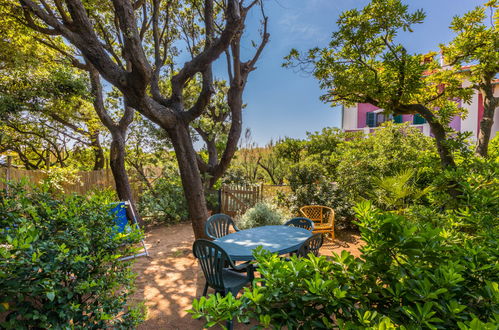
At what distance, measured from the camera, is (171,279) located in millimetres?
4012

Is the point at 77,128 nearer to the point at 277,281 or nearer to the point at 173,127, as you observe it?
the point at 173,127

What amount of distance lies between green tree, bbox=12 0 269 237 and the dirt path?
2.63 ft

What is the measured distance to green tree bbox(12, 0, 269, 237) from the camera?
3412mm

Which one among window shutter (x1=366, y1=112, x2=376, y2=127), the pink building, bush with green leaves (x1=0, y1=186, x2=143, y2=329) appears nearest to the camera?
bush with green leaves (x1=0, y1=186, x2=143, y2=329)

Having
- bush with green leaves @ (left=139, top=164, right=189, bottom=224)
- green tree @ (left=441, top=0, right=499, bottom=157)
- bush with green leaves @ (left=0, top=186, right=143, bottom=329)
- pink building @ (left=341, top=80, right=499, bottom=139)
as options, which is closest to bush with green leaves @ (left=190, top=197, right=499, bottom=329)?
bush with green leaves @ (left=0, top=186, right=143, bottom=329)

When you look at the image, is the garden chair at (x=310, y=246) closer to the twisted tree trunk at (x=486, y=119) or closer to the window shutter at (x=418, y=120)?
the twisted tree trunk at (x=486, y=119)

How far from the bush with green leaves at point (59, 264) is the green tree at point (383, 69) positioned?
3805 millimetres

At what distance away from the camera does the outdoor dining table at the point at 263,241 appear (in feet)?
9.78

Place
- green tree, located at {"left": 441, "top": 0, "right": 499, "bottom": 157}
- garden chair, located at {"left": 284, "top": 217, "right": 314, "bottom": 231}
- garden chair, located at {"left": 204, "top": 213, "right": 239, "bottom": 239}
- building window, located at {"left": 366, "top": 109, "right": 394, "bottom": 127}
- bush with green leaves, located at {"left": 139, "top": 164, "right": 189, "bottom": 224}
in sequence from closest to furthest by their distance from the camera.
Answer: green tree, located at {"left": 441, "top": 0, "right": 499, "bottom": 157} < garden chair, located at {"left": 204, "top": 213, "right": 239, "bottom": 239} < garden chair, located at {"left": 284, "top": 217, "right": 314, "bottom": 231} < bush with green leaves, located at {"left": 139, "top": 164, "right": 189, "bottom": 224} < building window, located at {"left": 366, "top": 109, "right": 394, "bottom": 127}

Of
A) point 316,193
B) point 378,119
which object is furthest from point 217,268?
point 378,119

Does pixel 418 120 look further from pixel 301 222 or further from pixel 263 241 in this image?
pixel 263 241

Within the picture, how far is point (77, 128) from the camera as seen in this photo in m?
7.11

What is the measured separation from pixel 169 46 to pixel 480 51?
25.9 ft

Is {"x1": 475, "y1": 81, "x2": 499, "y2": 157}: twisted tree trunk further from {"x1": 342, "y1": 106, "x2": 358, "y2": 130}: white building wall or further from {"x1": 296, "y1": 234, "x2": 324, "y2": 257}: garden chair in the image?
{"x1": 342, "y1": 106, "x2": 358, "y2": 130}: white building wall
